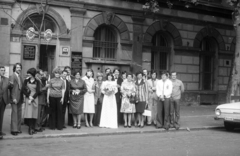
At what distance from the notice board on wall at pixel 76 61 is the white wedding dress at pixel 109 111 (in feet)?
17.3

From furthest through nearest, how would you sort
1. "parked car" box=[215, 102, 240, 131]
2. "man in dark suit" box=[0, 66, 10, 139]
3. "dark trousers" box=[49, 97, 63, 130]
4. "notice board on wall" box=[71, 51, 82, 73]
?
"notice board on wall" box=[71, 51, 82, 73] < "parked car" box=[215, 102, 240, 131] < "dark trousers" box=[49, 97, 63, 130] < "man in dark suit" box=[0, 66, 10, 139]

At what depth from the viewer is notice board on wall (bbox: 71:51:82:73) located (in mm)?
18000

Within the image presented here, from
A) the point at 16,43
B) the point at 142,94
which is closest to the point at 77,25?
the point at 16,43

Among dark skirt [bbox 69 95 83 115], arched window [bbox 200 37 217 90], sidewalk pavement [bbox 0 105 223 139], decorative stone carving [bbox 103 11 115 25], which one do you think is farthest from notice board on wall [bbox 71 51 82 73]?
arched window [bbox 200 37 217 90]

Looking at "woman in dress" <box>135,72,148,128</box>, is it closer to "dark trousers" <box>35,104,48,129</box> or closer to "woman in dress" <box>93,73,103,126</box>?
"woman in dress" <box>93,73,103,126</box>

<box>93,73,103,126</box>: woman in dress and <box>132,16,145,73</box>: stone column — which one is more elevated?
<box>132,16,145,73</box>: stone column

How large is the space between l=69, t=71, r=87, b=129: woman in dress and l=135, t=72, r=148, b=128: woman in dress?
2.13 metres

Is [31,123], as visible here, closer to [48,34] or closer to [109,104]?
[109,104]

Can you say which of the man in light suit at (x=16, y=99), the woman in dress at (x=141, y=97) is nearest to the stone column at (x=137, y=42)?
the woman in dress at (x=141, y=97)

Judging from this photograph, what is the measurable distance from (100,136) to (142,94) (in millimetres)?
2842

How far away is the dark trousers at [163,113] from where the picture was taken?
1338cm

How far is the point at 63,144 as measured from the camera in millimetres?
9703

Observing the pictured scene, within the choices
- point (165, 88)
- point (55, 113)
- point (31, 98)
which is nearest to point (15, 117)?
point (31, 98)

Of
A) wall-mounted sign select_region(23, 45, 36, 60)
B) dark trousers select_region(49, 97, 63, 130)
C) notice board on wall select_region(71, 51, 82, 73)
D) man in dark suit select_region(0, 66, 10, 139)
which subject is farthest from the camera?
notice board on wall select_region(71, 51, 82, 73)
